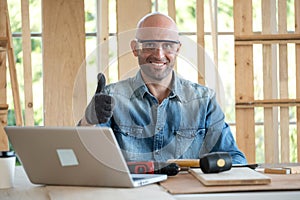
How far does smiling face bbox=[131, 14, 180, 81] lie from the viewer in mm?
2914

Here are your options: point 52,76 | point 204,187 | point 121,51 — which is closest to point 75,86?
point 52,76

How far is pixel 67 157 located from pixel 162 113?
0.97 meters

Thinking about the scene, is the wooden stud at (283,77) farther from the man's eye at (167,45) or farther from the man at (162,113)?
the man's eye at (167,45)

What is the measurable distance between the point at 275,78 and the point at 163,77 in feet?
7.02

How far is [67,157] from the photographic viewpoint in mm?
2064

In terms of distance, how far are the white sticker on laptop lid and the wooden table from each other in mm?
78

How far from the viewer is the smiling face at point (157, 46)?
9.56 ft

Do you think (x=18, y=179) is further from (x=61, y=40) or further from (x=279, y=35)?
(x=279, y=35)

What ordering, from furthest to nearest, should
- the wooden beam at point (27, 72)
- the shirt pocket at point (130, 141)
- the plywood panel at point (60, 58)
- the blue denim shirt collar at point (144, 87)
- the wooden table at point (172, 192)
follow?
the wooden beam at point (27, 72)
the plywood panel at point (60, 58)
the blue denim shirt collar at point (144, 87)
the shirt pocket at point (130, 141)
the wooden table at point (172, 192)

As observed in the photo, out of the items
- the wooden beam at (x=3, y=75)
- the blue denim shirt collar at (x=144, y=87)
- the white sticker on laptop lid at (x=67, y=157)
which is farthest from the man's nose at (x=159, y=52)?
the wooden beam at (x=3, y=75)

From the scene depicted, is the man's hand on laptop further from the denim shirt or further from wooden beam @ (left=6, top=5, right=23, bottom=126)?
wooden beam @ (left=6, top=5, right=23, bottom=126)

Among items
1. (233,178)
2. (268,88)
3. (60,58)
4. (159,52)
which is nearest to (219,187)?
(233,178)

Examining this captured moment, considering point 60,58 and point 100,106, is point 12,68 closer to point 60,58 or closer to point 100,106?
point 60,58

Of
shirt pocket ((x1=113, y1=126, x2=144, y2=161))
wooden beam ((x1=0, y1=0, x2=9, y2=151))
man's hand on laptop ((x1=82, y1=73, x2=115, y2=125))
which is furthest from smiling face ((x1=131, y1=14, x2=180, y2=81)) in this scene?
wooden beam ((x1=0, y1=0, x2=9, y2=151))
